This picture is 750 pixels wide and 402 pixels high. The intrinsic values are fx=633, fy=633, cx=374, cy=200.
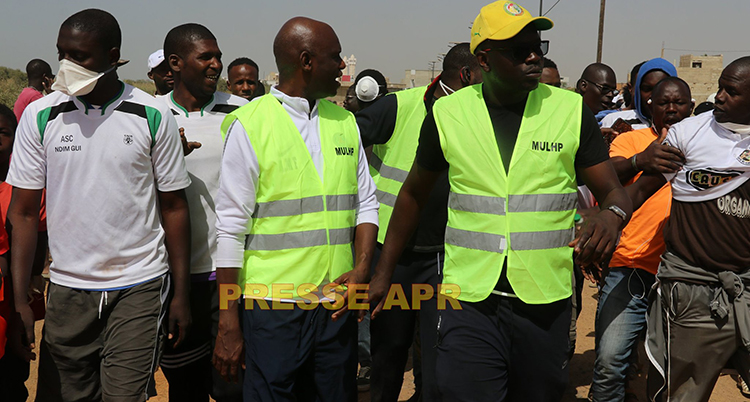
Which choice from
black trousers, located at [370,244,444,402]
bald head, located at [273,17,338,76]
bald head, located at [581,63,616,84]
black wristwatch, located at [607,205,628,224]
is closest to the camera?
black wristwatch, located at [607,205,628,224]

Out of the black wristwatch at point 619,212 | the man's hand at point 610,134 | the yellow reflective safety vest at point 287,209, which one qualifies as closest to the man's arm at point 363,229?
the yellow reflective safety vest at point 287,209

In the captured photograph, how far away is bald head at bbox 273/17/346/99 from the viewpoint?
2830mm

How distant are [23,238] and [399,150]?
6.73 feet

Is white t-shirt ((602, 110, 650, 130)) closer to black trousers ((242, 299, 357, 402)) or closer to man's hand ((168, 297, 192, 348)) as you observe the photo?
black trousers ((242, 299, 357, 402))

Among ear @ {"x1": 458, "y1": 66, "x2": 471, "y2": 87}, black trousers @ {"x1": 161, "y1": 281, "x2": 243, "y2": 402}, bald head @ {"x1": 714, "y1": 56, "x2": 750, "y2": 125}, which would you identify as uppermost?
ear @ {"x1": 458, "y1": 66, "x2": 471, "y2": 87}

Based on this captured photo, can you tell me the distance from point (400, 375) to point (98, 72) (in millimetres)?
2439

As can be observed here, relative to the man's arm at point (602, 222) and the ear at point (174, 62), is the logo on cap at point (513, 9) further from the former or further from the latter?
the ear at point (174, 62)

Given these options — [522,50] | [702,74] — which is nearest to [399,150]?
[522,50]

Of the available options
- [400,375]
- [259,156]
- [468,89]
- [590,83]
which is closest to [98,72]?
[259,156]

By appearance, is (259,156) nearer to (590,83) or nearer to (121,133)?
(121,133)

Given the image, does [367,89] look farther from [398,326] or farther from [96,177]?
[96,177]

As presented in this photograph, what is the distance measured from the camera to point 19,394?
131 inches

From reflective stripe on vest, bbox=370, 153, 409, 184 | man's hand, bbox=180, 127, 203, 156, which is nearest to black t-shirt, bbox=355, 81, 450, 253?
reflective stripe on vest, bbox=370, 153, 409, 184

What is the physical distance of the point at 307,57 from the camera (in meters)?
2.84
